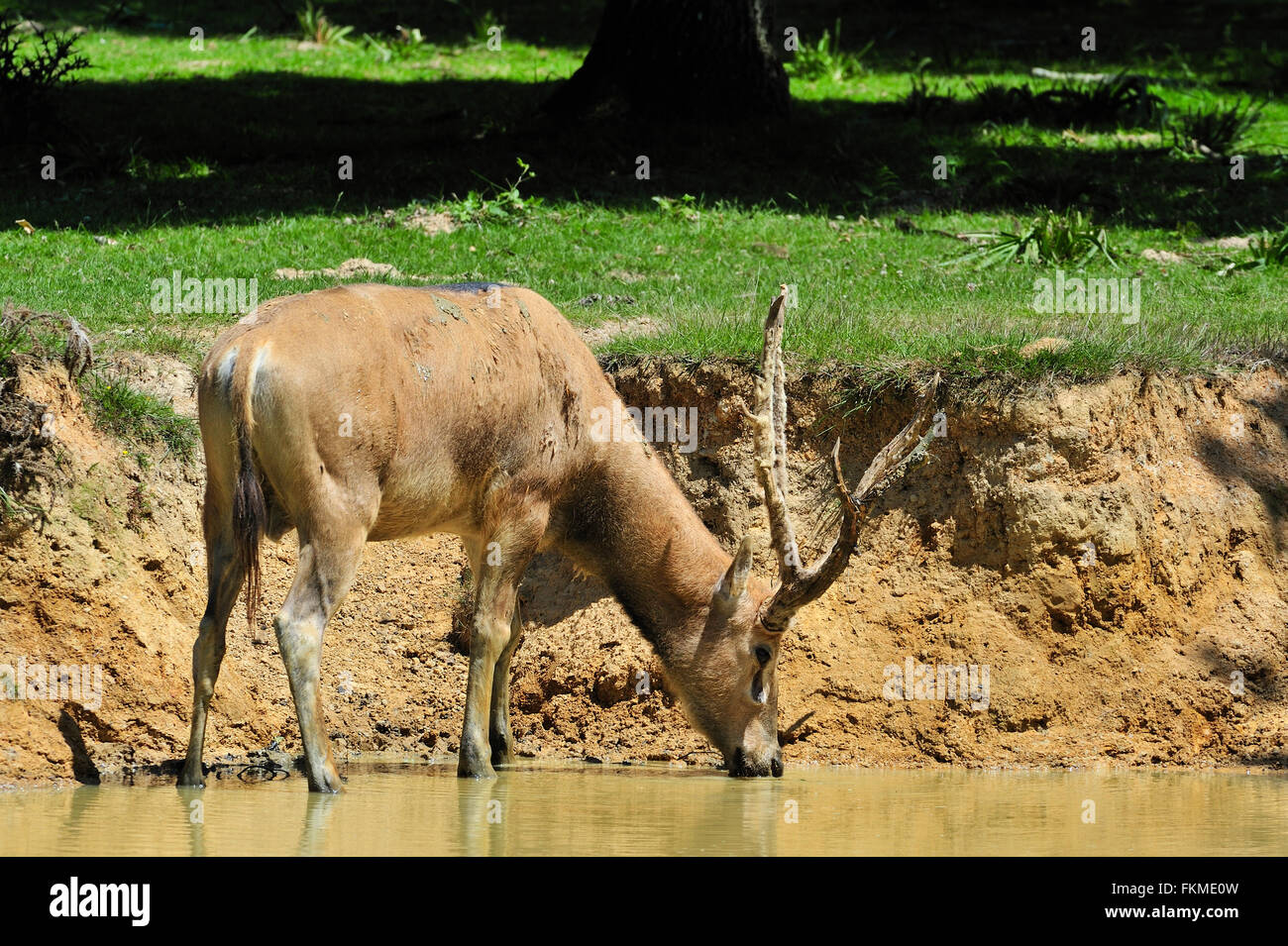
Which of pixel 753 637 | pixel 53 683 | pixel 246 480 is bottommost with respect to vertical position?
pixel 53 683

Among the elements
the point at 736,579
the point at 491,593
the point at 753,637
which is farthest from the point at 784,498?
the point at 491,593

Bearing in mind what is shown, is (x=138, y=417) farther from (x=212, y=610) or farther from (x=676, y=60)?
(x=676, y=60)

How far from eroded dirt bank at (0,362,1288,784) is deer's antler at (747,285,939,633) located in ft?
4.41

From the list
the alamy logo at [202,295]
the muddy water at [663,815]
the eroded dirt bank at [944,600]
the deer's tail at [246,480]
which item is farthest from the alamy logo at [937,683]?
the alamy logo at [202,295]

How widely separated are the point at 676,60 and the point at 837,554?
9.92m

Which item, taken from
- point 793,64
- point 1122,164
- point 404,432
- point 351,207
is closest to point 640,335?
point 404,432

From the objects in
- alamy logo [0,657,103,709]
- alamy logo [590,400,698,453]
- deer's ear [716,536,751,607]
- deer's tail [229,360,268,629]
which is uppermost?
deer's tail [229,360,268,629]

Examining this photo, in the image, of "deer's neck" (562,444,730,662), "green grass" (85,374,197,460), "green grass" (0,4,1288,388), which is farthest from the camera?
"green grass" (0,4,1288,388)

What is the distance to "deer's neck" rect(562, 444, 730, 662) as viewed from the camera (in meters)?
9.29

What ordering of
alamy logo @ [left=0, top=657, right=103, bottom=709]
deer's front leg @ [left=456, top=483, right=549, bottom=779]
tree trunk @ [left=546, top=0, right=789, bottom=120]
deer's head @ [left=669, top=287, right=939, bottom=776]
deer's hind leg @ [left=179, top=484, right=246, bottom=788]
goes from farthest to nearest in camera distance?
1. tree trunk @ [left=546, top=0, right=789, bottom=120]
2. deer's head @ [left=669, top=287, right=939, bottom=776]
3. deer's front leg @ [left=456, top=483, right=549, bottom=779]
4. alamy logo @ [left=0, top=657, right=103, bottom=709]
5. deer's hind leg @ [left=179, top=484, right=246, bottom=788]

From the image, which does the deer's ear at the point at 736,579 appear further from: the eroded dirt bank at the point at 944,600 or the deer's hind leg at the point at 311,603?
the deer's hind leg at the point at 311,603

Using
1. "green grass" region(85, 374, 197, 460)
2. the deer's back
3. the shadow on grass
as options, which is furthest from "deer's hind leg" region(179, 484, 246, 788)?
the shadow on grass

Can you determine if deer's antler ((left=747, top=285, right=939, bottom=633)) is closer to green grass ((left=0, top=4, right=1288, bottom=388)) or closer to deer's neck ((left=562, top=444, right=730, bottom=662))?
deer's neck ((left=562, top=444, right=730, bottom=662))

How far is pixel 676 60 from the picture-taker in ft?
57.2
